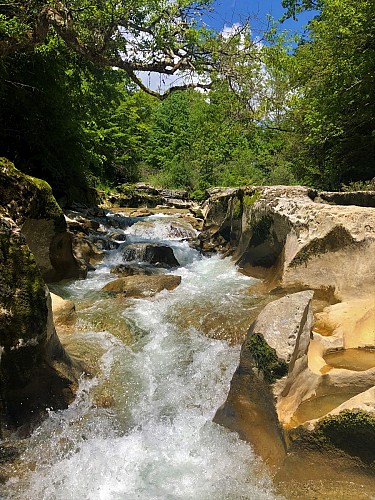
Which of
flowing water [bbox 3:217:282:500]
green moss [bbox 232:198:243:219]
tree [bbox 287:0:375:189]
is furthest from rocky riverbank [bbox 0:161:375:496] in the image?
tree [bbox 287:0:375:189]

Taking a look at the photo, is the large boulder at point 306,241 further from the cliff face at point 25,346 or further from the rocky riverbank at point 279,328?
the cliff face at point 25,346

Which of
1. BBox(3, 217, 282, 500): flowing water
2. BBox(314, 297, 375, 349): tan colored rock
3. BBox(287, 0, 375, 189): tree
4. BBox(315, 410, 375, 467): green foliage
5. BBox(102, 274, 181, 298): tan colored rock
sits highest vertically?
BBox(287, 0, 375, 189): tree

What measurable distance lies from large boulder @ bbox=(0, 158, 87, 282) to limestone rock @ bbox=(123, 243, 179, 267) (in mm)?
1990

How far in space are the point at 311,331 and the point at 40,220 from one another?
17.9ft

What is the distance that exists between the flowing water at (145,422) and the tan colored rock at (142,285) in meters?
0.72

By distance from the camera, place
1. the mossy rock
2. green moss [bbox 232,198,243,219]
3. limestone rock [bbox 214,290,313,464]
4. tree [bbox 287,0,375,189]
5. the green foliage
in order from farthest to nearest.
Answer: green moss [bbox 232,198,243,219]
tree [bbox 287,0,375,189]
the mossy rock
limestone rock [bbox 214,290,313,464]
the green foliage

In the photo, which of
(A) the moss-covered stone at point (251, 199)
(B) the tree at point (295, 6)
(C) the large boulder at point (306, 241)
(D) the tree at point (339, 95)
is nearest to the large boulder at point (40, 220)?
(C) the large boulder at point (306, 241)

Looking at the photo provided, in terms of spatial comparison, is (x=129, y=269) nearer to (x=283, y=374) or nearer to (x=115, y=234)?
(x=115, y=234)

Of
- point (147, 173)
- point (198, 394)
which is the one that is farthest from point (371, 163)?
point (147, 173)

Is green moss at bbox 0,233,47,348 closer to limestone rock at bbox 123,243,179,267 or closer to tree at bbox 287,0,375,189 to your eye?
limestone rock at bbox 123,243,179,267

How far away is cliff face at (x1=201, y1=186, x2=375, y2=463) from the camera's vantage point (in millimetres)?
3271

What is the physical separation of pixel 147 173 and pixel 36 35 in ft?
86.9

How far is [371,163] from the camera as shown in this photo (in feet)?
43.5

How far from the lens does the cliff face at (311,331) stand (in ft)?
10.7
